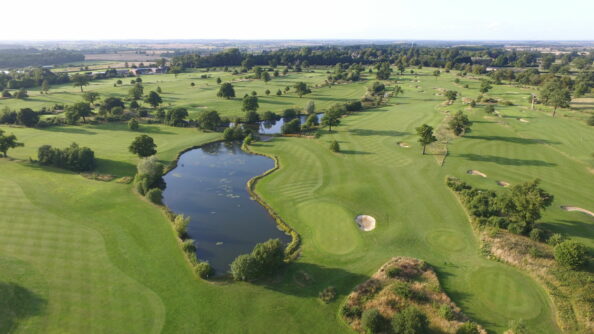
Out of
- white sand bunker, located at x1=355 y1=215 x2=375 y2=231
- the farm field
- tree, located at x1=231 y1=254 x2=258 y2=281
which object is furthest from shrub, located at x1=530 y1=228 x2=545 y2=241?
tree, located at x1=231 y1=254 x2=258 y2=281

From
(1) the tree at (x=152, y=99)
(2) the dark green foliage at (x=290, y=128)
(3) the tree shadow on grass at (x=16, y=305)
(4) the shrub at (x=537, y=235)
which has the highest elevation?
(1) the tree at (x=152, y=99)

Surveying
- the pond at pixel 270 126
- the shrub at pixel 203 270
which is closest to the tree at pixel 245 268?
the shrub at pixel 203 270

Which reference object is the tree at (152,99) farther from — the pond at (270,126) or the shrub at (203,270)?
the shrub at (203,270)

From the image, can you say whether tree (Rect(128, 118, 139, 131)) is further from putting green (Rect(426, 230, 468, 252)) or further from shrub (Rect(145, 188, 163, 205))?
putting green (Rect(426, 230, 468, 252))

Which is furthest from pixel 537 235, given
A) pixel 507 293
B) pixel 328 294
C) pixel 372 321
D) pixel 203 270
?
pixel 203 270

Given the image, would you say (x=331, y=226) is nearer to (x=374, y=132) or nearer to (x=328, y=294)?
(x=328, y=294)

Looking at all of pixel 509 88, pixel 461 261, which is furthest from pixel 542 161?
pixel 509 88
